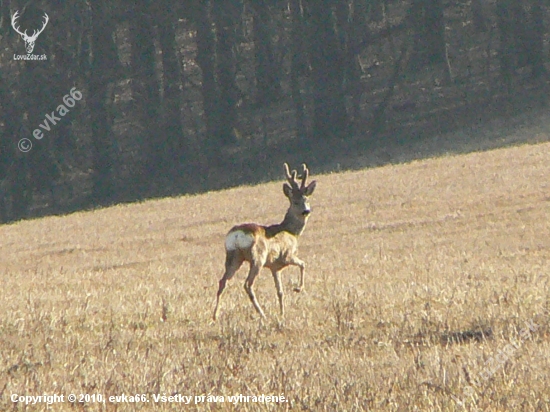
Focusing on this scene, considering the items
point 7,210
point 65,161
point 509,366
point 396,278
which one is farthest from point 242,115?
point 509,366

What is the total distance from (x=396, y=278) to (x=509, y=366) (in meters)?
6.05

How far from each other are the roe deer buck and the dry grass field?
294 millimetres

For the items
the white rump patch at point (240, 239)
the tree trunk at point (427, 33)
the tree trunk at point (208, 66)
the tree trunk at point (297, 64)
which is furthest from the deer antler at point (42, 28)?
the white rump patch at point (240, 239)

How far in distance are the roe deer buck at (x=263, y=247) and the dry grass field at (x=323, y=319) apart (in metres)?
0.29

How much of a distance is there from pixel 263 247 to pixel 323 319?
145cm

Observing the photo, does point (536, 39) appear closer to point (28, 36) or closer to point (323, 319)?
point (28, 36)

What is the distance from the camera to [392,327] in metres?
8.99

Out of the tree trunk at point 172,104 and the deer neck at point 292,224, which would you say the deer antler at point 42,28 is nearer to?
the tree trunk at point 172,104

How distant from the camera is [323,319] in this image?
31.9ft

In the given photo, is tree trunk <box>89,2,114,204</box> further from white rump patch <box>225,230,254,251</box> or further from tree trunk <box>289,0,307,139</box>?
white rump patch <box>225,230,254,251</box>

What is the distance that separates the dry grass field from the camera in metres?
6.53

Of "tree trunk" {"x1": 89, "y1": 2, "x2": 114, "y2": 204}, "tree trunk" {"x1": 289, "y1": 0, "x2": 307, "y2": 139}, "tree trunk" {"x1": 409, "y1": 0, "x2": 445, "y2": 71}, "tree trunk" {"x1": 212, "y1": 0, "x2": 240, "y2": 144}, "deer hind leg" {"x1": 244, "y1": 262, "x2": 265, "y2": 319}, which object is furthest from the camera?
"tree trunk" {"x1": 409, "y1": 0, "x2": 445, "y2": 71}

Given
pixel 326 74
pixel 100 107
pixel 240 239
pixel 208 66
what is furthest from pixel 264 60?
pixel 240 239

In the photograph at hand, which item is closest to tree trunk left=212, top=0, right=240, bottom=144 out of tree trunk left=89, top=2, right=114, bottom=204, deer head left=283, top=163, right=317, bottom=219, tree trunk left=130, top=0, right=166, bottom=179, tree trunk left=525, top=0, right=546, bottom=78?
tree trunk left=130, top=0, right=166, bottom=179
